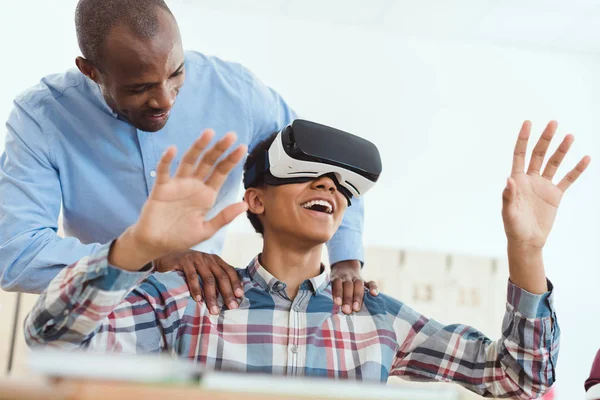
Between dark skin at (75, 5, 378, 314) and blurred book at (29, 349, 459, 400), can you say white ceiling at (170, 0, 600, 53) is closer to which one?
dark skin at (75, 5, 378, 314)

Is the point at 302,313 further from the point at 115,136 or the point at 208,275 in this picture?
the point at 115,136

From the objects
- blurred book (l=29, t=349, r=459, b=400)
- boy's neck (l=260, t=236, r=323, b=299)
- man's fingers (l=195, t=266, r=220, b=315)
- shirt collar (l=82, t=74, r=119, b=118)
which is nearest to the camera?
blurred book (l=29, t=349, r=459, b=400)

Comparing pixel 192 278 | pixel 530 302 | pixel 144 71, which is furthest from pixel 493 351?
pixel 144 71

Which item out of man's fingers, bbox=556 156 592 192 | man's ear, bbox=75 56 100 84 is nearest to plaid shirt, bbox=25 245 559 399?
man's fingers, bbox=556 156 592 192

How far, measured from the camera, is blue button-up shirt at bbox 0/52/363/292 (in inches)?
67.2

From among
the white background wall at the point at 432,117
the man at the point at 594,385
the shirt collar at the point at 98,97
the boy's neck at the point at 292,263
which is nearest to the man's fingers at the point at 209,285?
the boy's neck at the point at 292,263

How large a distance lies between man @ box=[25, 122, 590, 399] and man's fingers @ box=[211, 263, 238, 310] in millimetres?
20

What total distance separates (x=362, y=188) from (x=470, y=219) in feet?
9.23

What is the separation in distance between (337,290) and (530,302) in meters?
0.42

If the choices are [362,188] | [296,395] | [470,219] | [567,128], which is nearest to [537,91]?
[567,128]

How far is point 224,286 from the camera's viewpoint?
5.02 ft

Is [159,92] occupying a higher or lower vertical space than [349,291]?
higher

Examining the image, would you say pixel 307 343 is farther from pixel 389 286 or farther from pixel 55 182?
pixel 389 286

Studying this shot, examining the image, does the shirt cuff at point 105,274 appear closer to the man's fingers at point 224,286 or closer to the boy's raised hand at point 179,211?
the boy's raised hand at point 179,211
